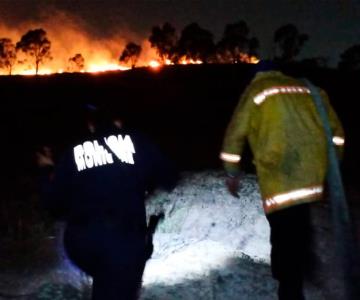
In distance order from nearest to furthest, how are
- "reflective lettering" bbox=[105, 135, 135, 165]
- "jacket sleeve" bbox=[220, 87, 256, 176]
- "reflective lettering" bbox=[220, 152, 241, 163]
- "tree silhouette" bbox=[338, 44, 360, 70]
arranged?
"reflective lettering" bbox=[105, 135, 135, 165] < "jacket sleeve" bbox=[220, 87, 256, 176] < "reflective lettering" bbox=[220, 152, 241, 163] < "tree silhouette" bbox=[338, 44, 360, 70]

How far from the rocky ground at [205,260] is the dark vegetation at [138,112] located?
137cm

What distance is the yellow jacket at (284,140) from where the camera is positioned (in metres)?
3.59

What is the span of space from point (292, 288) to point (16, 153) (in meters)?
14.8

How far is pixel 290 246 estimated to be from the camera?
147 inches

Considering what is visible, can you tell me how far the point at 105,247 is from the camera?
2.78 metres

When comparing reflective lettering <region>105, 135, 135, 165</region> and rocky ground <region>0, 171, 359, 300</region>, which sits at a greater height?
reflective lettering <region>105, 135, 135, 165</region>

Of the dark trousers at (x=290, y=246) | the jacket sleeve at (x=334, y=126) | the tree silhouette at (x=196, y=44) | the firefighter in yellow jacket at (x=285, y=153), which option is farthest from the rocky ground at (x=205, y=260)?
the tree silhouette at (x=196, y=44)

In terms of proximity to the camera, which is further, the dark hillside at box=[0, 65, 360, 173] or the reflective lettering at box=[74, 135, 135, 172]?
the dark hillside at box=[0, 65, 360, 173]

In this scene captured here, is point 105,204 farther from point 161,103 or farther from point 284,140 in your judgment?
point 161,103

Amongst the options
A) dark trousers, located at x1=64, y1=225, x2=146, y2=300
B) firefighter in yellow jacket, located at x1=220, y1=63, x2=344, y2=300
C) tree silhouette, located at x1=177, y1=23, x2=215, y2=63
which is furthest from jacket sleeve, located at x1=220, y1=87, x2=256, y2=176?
tree silhouette, located at x1=177, y1=23, x2=215, y2=63

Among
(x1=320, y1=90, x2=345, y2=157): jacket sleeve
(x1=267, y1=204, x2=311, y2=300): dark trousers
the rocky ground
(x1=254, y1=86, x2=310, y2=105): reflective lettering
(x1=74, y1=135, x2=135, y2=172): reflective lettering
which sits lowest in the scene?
the rocky ground

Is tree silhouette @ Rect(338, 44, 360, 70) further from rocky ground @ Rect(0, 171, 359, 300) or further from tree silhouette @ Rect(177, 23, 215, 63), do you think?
rocky ground @ Rect(0, 171, 359, 300)

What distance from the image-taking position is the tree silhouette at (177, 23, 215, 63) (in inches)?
2249

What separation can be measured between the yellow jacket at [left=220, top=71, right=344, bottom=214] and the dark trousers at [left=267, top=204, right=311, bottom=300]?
0.14m
